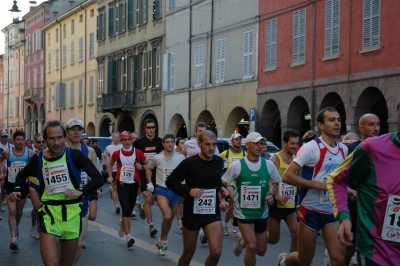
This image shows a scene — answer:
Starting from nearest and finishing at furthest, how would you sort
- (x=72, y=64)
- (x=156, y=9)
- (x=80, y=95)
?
1. (x=156, y=9)
2. (x=80, y=95)
3. (x=72, y=64)

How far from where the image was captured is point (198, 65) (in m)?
38.3

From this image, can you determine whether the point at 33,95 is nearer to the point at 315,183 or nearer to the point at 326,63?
the point at 326,63

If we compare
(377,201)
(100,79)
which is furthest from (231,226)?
(100,79)

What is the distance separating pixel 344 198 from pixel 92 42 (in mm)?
50707

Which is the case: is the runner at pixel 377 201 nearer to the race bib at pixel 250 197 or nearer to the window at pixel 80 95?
the race bib at pixel 250 197

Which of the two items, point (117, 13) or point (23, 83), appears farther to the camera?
point (23, 83)

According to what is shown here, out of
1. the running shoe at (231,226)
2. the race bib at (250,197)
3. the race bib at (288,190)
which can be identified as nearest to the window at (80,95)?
the running shoe at (231,226)

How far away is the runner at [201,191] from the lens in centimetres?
882

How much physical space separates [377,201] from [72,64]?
183 feet

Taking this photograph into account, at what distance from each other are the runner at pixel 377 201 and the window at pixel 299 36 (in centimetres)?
2438

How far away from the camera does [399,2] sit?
23.9 metres

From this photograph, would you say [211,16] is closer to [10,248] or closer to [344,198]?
[10,248]

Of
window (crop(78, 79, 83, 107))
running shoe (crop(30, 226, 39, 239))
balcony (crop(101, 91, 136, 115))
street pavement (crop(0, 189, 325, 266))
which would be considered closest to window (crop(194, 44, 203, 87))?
balcony (crop(101, 91, 136, 115))

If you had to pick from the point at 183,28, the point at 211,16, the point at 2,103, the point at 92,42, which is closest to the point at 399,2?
the point at 211,16
